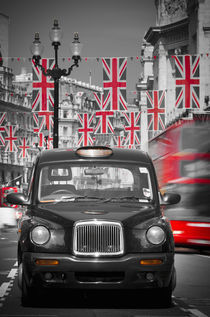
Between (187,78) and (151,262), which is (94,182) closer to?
(151,262)

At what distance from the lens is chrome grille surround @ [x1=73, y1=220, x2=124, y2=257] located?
28.2ft

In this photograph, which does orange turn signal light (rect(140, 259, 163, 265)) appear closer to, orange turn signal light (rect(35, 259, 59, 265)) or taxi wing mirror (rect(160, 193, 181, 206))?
orange turn signal light (rect(35, 259, 59, 265))

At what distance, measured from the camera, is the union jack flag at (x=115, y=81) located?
32125 mm

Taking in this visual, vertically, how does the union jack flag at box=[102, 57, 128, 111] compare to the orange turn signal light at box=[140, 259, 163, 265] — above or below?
above

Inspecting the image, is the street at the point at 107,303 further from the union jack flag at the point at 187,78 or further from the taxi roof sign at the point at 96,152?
the union jack flag at the point at 187,78

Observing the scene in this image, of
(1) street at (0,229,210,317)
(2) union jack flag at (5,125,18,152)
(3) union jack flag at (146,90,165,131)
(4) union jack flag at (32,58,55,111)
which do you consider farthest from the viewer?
(2) union jack flag at (5,125,18,152)

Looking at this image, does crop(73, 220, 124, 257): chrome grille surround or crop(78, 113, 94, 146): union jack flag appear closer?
crop(73, 220, 124, 257): chrome grille surround

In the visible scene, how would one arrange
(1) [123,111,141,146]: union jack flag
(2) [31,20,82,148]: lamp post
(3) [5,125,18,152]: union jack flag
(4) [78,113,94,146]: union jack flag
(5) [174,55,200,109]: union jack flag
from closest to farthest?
1. (2) [31,20,82,148]: lamp post
2. (5) [174,55,200,109]: union jack flag
3. (4) [78,113,94,146]: union jack flag
4. (1) [123,111,141,146]: union jack flag
5. (3) [5,125,18,152]: union jack flag

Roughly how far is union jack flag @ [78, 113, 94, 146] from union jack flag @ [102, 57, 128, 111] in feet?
39.3

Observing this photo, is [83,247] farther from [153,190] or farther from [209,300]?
[209,300]

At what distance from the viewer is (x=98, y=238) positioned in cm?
862

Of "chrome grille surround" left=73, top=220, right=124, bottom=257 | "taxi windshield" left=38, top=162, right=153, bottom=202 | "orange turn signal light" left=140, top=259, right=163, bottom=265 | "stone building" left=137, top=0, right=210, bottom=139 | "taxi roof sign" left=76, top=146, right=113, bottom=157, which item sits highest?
"stone building" left=137, top=0, right=210, bottom=139

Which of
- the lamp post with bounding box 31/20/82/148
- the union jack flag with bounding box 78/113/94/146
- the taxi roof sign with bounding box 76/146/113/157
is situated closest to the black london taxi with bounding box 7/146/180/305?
the taxi roof sign with bounding box 76/146/113/157

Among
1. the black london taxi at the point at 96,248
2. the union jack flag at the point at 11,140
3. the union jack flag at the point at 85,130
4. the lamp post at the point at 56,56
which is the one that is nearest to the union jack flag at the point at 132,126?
the union jack flag at the point at 85,130
